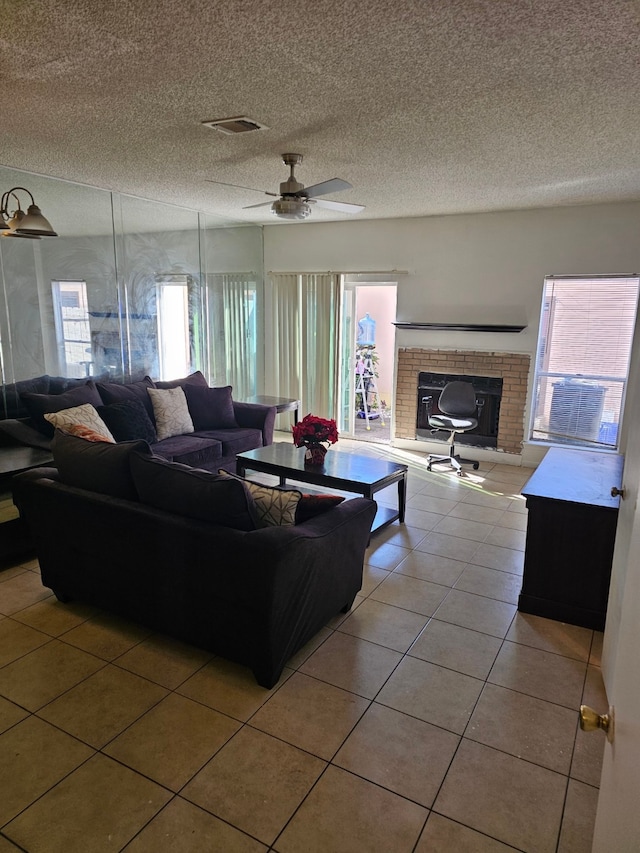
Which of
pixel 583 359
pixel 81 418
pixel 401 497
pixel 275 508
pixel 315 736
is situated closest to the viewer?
pixel 315 736

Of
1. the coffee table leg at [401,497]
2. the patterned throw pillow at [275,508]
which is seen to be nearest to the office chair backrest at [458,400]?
the coffee table leg at [401,497]

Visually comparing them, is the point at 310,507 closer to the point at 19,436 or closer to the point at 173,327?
the point at 19,436

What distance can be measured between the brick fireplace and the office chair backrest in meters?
0.20

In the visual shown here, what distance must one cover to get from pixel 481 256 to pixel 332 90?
11.8 feet

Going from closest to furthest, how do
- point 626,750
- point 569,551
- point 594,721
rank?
point 626,750 → point 594,721 → point 569,551

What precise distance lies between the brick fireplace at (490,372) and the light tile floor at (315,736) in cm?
307

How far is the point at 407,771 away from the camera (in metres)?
1.94

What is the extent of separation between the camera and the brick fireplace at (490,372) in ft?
19.0

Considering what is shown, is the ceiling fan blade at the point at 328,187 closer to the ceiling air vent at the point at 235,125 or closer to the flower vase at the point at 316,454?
the ceiling air vent at the point at 235,125

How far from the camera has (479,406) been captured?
237 inches

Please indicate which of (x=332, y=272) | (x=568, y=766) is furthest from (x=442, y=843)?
(x=332, y=272)

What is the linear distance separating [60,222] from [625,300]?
16.9 ft

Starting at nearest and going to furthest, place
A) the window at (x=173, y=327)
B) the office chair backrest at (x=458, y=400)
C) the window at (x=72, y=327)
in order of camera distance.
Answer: the window at (x=72, y=327) → the window at (x=173, y=327) → the office chair backrest at (x=458, y=400)

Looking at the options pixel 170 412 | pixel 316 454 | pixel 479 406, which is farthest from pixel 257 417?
pixel 479 406
